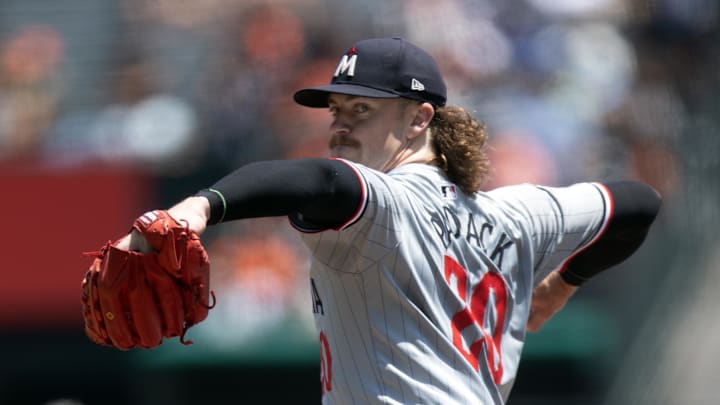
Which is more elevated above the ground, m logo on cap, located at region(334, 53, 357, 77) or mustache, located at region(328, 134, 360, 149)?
m logo on cap, located at region(334, 53, 357, 77)

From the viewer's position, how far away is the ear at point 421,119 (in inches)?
122

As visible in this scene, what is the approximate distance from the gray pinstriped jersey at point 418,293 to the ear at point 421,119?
0.45ft

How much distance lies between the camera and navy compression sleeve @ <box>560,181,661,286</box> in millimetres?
3463

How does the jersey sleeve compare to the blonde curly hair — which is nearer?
the blonde curly hair

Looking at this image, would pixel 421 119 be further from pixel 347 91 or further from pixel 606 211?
pixel 606 211

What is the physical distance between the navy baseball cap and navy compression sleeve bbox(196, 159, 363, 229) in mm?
544

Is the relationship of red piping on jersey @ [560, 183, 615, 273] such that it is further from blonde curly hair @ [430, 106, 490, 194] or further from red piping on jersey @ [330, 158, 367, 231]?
red piping on jersey @ [330, 158, 367, 231]

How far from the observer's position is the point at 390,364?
112 inches

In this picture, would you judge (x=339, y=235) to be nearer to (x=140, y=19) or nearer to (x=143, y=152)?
(x=143, y=152)

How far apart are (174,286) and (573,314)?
5675mm

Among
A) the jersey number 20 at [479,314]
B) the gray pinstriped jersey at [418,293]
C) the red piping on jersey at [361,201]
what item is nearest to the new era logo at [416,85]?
the gray pinstriped jersey at [418,293]

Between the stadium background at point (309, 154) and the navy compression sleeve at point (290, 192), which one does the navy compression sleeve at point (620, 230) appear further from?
the stadium background at point (309, 154)

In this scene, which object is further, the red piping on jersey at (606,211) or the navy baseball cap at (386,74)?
the red piping on jersey at (606,211)

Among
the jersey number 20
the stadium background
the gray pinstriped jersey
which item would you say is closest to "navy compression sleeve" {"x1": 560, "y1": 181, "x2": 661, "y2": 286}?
the gray pinstriped jersey
